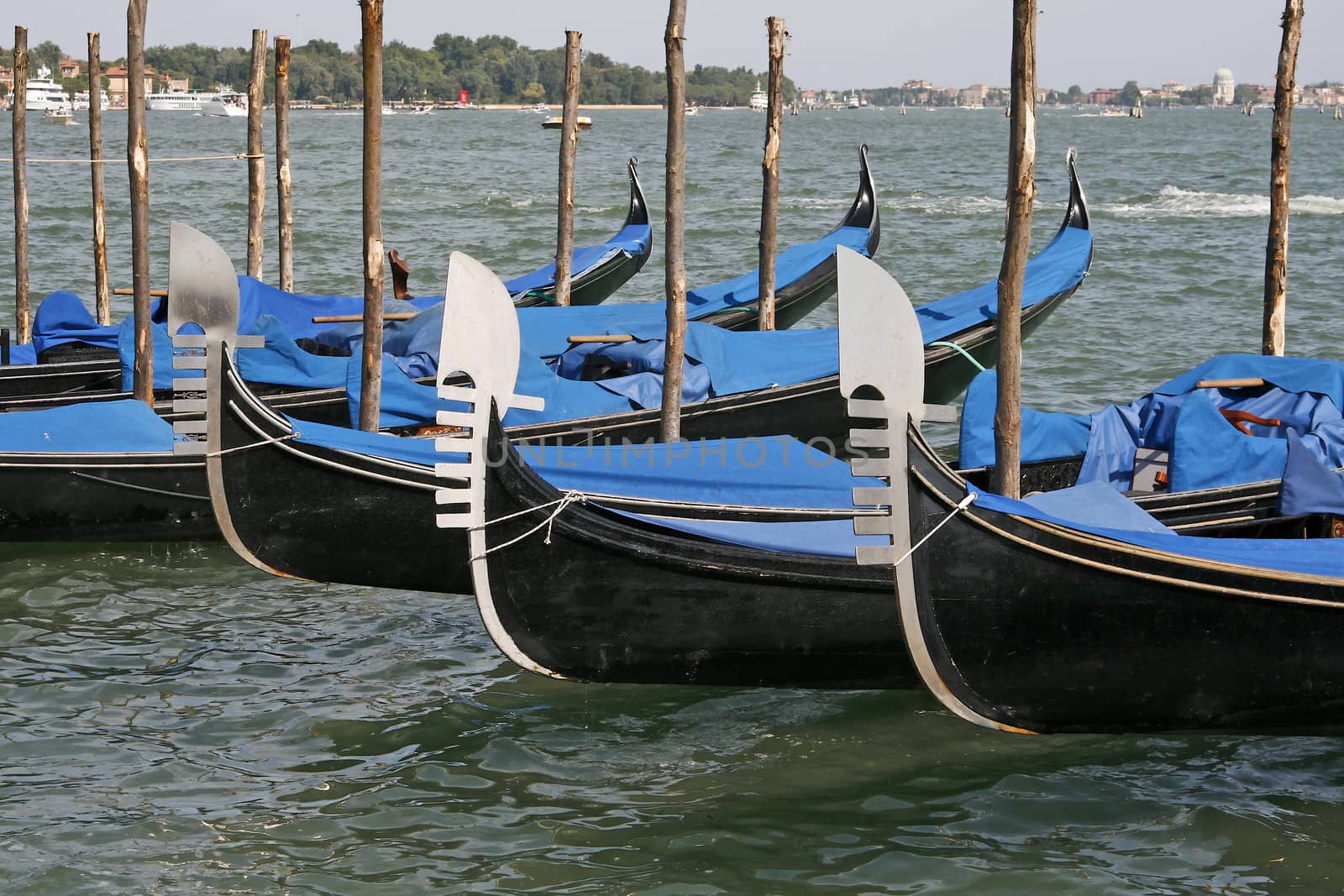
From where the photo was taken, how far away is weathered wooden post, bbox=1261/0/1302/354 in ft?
24.2

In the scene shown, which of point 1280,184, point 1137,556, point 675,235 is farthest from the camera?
point 1280,184

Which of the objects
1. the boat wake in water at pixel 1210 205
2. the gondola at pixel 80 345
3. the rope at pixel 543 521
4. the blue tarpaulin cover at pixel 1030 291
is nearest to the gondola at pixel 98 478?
the gondola at pixel 80 345

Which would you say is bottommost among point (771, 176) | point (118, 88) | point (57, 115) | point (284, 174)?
point (284, 174)

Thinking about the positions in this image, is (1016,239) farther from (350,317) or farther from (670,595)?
(350,317)

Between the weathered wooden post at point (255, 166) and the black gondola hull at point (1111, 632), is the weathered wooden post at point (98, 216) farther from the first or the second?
the black gondola hull at point (1111, 632)

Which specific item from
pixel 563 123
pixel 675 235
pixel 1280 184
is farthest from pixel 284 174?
pixel 1280 184

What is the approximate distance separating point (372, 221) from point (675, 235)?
1.40 m

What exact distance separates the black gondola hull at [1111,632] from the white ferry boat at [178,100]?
75.7 m

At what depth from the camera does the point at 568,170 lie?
386 inches

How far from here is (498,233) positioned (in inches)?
866

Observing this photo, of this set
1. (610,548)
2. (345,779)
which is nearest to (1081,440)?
(610,548)

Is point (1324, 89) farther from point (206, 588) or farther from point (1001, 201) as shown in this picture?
point (206, 588)

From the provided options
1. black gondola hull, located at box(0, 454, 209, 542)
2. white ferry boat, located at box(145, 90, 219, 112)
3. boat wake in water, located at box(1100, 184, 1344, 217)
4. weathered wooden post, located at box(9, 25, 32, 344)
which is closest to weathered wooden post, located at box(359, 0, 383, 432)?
black gondola hull, located at box(0, 454, 209, 542)

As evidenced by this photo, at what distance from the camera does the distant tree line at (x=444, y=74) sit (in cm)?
8244
